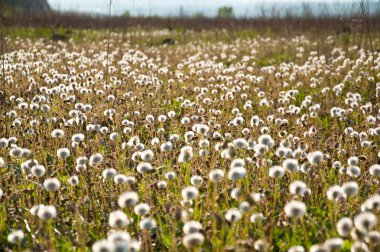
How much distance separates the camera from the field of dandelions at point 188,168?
7.91 ft

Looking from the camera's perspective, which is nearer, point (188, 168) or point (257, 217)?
point (257, 217)

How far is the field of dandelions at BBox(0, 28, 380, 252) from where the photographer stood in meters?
2.41

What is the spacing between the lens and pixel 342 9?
31.1 ft

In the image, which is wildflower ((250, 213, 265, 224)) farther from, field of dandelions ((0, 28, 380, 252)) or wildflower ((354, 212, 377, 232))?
wildflower ((354, 212, 377, 232))

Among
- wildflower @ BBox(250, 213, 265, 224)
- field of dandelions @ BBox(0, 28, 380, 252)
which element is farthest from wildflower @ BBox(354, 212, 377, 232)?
wildflower @ BBox(250, 213, 265, 224)

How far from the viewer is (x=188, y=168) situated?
3641 mm

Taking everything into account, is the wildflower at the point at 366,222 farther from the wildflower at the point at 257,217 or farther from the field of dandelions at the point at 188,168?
the wildflower at the point at 257,217

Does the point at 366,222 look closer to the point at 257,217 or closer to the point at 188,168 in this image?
the point at 257,217

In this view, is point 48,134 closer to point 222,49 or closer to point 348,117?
point 348,117

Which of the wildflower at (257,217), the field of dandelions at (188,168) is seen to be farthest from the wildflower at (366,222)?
the wildflower at (257,217)

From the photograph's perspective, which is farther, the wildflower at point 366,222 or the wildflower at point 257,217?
the wildflower at point 257,217

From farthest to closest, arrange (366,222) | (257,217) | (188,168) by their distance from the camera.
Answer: (188,168) < (257,217) < (366,222)

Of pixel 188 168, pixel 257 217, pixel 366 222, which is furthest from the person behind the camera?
pixel 188 168

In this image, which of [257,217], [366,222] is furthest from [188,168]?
[366,222]
